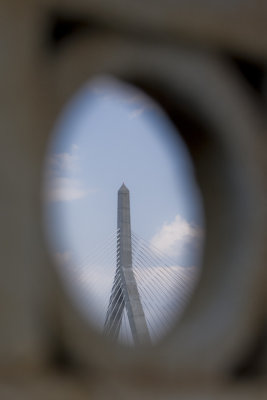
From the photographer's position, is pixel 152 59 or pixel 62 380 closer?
pixel 62 380

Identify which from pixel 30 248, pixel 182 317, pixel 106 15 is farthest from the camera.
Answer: pixel 182 317

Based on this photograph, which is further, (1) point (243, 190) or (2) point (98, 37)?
(1) point (243, 190)

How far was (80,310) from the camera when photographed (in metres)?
0.95

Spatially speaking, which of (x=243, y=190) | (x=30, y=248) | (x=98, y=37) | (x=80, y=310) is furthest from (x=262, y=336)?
(x=98, y=37)

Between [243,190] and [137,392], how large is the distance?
18.9 inches

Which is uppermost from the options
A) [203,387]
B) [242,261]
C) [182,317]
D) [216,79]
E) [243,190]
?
[216,79]

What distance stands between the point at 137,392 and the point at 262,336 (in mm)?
323

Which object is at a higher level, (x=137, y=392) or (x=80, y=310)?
(x=80, y=310)

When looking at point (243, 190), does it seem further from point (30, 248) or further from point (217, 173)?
point (30, 248)

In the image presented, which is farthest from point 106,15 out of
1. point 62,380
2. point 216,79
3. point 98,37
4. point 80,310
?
point 62,380

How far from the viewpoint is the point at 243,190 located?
1.19 metres

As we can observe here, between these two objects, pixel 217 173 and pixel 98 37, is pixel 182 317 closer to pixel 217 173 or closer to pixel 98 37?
pixel 217 173

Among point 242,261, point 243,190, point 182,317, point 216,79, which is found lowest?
point 182,317

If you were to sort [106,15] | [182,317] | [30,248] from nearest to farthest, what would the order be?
[30,248], [106,15], [182,317]
